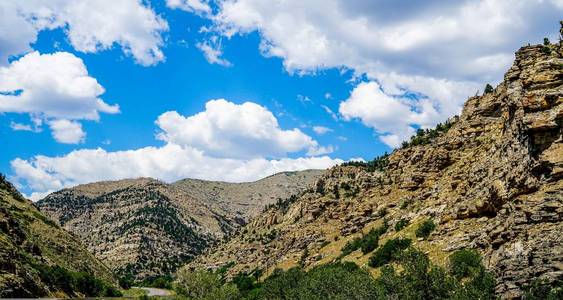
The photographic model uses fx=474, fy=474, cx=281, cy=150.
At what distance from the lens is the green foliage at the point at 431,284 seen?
47662mm

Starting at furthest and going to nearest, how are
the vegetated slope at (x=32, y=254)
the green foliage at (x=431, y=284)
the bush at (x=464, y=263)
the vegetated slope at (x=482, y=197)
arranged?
the vegetated slope at (x=32, y=254) → the bush at (x=464, y=263) → the vegetated slope at (x=482, y=197) → the green foliage at (x=431, y=284)

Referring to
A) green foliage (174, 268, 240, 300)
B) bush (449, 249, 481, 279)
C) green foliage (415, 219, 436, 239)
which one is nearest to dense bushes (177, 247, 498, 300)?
bush (449, 249, 481, 279)

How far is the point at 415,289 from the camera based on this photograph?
5397 cm

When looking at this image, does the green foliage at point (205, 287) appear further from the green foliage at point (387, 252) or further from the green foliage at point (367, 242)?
the green foliage at point (387, 252)

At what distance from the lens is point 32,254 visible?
355 ft

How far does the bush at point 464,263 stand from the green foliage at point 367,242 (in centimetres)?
3607

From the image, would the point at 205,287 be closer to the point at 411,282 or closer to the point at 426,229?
the point at 426,229

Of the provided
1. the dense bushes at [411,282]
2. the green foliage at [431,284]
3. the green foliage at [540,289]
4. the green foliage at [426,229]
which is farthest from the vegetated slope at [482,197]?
the dense bushes at [411,282]

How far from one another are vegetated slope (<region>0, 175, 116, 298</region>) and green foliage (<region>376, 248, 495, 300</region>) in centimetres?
5767

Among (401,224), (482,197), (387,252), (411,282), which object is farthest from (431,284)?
(401,224)

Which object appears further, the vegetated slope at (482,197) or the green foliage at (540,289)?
the vegetated slope at (482,197)

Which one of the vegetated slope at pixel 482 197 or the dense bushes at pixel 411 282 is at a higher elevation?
the vegetated slope at pixel 482 197

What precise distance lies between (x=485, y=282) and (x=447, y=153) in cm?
5903

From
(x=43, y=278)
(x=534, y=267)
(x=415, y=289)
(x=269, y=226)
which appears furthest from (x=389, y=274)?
(x=269, y=226)
